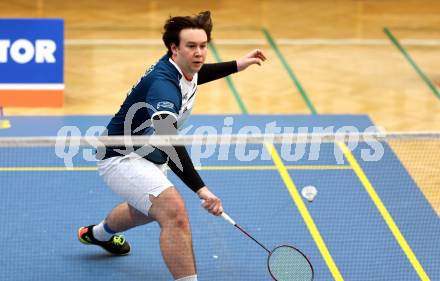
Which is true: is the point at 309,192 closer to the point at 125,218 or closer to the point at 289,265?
the point at 289,265

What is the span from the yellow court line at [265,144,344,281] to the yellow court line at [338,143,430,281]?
63cm

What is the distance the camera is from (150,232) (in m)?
8.26

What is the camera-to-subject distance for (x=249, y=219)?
333 inches

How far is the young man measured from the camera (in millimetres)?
6391

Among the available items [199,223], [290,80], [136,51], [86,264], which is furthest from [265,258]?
[136,51]

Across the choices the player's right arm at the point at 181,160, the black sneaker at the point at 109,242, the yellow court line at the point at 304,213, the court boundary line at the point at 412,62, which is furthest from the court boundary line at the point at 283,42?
the player's right arm at the point at 181,160

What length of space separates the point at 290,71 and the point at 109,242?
5238 mm

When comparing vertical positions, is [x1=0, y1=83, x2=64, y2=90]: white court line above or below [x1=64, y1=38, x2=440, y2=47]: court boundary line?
below

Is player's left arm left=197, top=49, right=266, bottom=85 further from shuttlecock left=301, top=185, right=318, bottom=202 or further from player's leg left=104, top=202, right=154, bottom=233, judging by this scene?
shuttlecock left=301, top=185, right=318, bottom=202

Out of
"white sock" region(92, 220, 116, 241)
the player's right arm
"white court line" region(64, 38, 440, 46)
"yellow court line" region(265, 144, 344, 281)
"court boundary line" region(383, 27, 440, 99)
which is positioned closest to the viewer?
the player's right arm

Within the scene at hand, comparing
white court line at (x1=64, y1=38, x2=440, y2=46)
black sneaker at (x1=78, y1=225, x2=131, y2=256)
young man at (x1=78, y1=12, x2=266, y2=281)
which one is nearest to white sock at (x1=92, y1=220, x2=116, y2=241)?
black sneaker at (x1=78, y1=225, x2=131, y2=256)

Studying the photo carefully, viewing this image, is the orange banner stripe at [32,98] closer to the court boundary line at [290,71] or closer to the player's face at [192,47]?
the court boundary line at [290,71]

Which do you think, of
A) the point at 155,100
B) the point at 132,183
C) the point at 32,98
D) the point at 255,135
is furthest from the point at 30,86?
the point at 255,135

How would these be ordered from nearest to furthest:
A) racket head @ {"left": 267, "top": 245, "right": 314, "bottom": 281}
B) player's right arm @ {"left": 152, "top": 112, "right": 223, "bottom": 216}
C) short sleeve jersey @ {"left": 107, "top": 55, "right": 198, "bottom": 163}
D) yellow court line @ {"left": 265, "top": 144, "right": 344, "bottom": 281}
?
player's right arm @ {"left": 152, "top": 112, "right": 223, "bottom": 216} → short sleeve jersey @ {"left": 107, "top": 55, "right": 198, "bottom": 163} → racket head @ {"left": 267, "top": 245, "right": 314, "bottom": 281} → yellow court line @ {"left": 265, "top": 144, "right": 344, "bottom": 281}
